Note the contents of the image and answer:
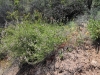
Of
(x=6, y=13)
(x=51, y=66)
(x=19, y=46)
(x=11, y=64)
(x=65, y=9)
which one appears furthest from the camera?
(x=6, y=13)

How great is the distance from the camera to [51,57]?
19.8ft

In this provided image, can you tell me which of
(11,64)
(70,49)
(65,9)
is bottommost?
(11,64)

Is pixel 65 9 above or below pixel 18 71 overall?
above

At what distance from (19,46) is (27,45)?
9.0 inches

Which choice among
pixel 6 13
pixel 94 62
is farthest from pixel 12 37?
pixel 6 13

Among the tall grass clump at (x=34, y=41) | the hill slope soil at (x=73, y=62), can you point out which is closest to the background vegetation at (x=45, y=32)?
the tall grass clump at (x=34, y=41)

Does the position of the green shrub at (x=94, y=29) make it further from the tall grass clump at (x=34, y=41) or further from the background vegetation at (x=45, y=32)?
the tall grass clump at (x=34, y=41)

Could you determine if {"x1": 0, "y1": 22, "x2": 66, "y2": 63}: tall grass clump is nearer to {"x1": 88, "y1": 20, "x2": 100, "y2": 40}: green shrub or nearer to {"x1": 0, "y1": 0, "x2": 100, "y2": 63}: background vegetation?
{"x1": 0, "y1": 0, "x2": 100, "y2": 63}: background vegetation

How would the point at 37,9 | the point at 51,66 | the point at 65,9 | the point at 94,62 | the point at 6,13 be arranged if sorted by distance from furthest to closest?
Result: 1. the point at 6,13
2. the point at 37,9
3. the point at 65,9
4. the point at 51,66
5. the point at 94,62

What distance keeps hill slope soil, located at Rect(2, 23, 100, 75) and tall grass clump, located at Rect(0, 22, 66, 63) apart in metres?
0.23

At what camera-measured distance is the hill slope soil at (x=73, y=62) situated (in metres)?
5.44

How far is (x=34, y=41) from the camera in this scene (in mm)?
6191

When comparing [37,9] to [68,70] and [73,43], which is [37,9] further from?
[68,70]

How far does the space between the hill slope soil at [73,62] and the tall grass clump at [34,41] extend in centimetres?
23
